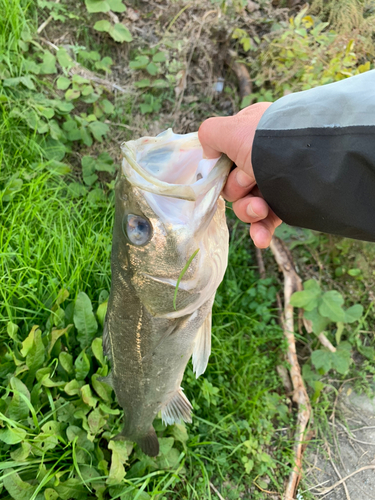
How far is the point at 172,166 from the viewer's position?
157cm

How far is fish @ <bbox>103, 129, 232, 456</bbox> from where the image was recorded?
147 centimetres

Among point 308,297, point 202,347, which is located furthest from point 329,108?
point 308,297

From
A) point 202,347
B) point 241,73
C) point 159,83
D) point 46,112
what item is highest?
point 46,112

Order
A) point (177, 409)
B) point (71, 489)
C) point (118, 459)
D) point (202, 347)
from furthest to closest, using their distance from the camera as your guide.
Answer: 1. point (118, 459)
2. point (71, 489)
3. point (177, 409)
4. point (202, 347)

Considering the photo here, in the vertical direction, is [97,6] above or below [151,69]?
above

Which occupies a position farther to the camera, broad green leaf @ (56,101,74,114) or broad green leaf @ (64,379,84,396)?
broad green leaf @ (56,101,74,114)

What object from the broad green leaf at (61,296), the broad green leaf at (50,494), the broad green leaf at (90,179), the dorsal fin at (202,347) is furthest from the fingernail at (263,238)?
the broad green leaf at (90,179)

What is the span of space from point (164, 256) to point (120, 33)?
10.7 ft

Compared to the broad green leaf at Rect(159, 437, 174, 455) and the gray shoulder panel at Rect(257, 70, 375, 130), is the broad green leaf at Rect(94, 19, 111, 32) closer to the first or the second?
the gray shoulder panel at Rect(257, 70, 375, 130)

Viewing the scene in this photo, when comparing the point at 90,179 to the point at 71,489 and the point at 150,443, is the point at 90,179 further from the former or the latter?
the point at 71,489

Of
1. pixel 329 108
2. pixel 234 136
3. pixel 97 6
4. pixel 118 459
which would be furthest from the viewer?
pixel 97 6

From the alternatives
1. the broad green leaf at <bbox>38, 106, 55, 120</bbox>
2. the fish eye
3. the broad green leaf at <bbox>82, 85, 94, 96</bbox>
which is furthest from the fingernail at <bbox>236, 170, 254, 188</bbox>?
the broad green leaf at <bbox>82, 85, 94, 96</bbox>

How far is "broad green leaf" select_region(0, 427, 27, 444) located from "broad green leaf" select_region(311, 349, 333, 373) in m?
2.31

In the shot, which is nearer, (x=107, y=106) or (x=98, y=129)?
(x=98, y=129)
